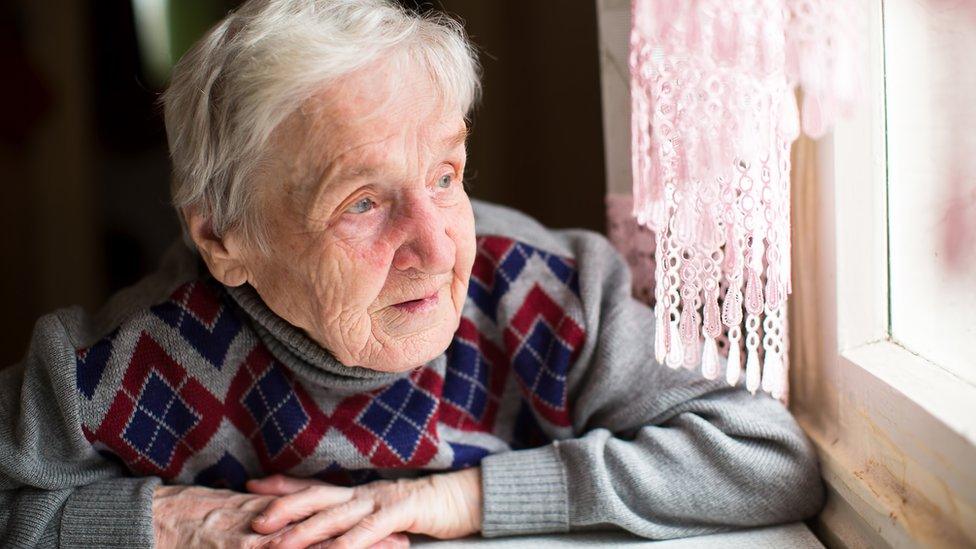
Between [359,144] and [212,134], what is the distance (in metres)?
0.22

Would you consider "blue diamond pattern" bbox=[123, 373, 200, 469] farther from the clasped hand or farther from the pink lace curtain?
the pink lace curtain

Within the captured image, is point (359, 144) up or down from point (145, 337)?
up

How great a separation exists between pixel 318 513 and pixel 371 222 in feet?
1.38

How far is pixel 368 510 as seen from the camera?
4.51 feet

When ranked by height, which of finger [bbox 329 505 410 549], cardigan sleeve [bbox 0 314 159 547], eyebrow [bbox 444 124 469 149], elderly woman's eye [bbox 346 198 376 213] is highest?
eyebrow [bbox 444 124 469 149]

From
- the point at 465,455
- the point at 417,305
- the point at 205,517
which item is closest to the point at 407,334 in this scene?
the point at 417,305

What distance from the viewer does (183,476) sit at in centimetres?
147

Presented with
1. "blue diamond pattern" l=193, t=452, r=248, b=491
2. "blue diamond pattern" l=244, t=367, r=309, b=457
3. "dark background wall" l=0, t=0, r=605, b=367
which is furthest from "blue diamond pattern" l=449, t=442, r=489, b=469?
"dark background wall" l=0, t=0, r=605, b=367

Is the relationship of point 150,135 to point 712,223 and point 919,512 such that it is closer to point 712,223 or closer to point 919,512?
point 712,223

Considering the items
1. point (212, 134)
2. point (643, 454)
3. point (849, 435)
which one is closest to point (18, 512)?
point (212, 134)

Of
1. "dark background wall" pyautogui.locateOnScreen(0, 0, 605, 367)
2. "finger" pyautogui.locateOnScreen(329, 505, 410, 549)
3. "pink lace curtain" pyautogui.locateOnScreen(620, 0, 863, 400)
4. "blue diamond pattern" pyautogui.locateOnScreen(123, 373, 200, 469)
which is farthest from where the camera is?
"dark background wall" pyautogui.locateOnScreen(0, 0, 605, 367)

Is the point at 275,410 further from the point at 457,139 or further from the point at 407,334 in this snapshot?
the point at 457,139

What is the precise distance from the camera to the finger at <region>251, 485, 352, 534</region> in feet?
4.33

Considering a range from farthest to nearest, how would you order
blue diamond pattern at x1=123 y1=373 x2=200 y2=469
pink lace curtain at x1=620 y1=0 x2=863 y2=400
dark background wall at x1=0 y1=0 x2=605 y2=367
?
dark background wall at x1=0 y1=0 x2=605 y2=367, blue diamond pattern at x1=123 y1=373 x2=200 y2=469, pink lace curtain at x1=620 y1=0 x2=863 y2=400
